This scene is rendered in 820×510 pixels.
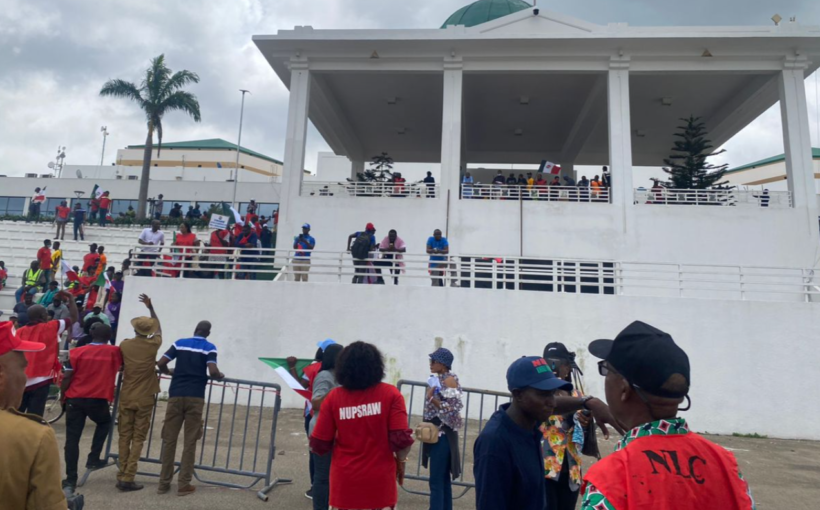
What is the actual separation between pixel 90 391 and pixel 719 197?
16.9 m

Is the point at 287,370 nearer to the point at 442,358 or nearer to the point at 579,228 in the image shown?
the point at 442,358

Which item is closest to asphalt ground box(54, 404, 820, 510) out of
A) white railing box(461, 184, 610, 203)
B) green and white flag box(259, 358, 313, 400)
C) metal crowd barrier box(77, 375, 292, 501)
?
metal crowd barrier box(77, 375, 292, 501)

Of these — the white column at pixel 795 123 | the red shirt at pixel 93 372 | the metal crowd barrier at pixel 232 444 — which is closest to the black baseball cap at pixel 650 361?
the metal crowd barrier at pixel 232 444

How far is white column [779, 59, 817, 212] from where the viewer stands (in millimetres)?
15109

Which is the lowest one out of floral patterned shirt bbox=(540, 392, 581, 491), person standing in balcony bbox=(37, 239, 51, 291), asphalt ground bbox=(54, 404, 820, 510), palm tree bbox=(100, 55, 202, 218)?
asphalt ground bbox=(54, 404, 820, 510)

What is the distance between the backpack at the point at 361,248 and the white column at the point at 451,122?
4.67 meters

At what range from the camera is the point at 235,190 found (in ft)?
99.8

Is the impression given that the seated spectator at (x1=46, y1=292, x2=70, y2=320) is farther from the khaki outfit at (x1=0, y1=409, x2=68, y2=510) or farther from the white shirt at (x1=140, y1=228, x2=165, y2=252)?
the khaki outfit at (x1=0, y1=409, x2=68, y2=510)

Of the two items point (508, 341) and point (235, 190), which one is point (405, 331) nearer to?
point (508, 341)

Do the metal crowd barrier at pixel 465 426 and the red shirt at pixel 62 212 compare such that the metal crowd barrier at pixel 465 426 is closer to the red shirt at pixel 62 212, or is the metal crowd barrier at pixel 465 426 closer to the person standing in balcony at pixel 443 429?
the person standing in balcony at pixel 443 429

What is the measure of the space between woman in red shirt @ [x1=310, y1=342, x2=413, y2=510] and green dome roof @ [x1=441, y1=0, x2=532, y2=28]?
845 inches

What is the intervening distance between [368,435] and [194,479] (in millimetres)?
3663

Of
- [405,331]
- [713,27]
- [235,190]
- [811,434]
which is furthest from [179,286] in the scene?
[235,190]

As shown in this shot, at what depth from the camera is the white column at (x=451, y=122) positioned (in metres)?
15.9
